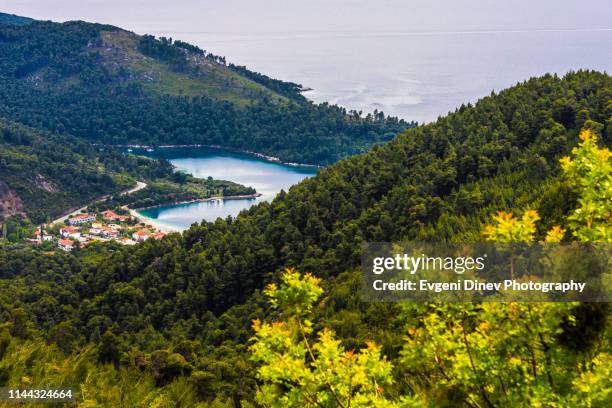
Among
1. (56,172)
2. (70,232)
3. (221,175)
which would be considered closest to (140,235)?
(70,232)

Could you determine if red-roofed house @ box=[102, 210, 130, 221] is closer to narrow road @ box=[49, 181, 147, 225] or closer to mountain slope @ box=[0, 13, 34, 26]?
narrow road @ box=[49, 181, 147, 225]

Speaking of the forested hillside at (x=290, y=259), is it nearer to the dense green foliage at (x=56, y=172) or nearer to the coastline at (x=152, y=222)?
the coastline at (x=152, y=222)

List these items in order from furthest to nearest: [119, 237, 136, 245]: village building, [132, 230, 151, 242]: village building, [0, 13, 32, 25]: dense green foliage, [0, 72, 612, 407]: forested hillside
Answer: [0, 13, 32, 25]: dense green foliage → [132, 230, 151, 242]: village building → [119, 237, 136, 245]: village building → [0, 72, 612, 407]: forested hillside

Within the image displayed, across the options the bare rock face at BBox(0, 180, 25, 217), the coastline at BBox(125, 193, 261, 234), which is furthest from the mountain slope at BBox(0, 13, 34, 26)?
the bare rock face at BBox(0, 180, 25, 217)

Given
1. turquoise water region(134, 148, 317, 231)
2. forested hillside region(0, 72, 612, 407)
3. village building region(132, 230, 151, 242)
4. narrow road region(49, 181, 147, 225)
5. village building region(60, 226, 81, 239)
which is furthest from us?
turquoise water region(134, 148, 317, 231)

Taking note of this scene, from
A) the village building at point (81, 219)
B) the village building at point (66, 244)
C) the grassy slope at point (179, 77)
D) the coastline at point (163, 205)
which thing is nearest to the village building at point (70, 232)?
the village building at point (81, 219)

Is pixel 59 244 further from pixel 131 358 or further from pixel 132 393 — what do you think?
pixel 132 393

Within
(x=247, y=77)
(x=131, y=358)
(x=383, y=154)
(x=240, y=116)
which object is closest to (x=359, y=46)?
(x=247, y=77)

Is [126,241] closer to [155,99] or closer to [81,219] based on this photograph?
[81,219]
